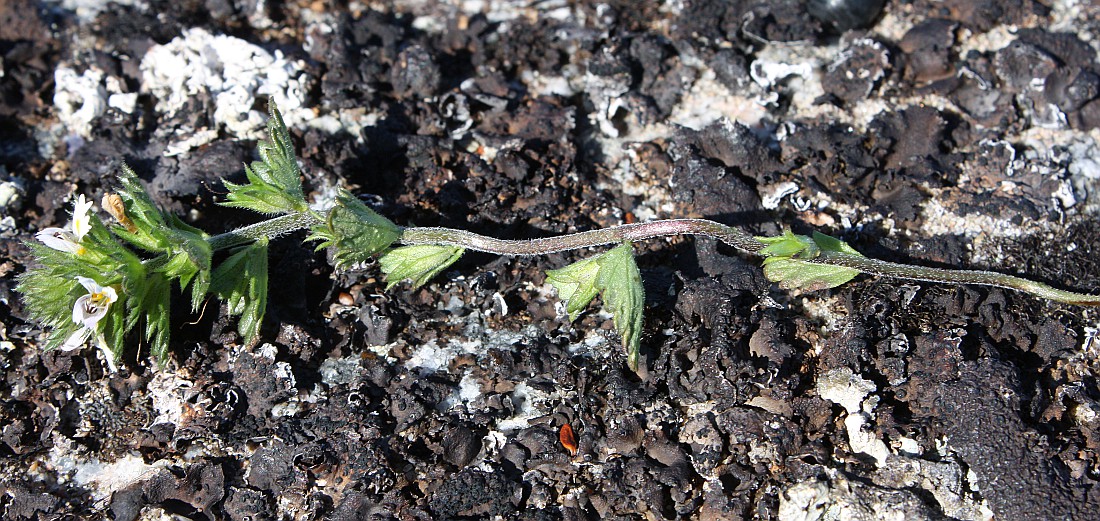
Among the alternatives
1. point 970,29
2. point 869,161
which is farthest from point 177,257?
point 970,29

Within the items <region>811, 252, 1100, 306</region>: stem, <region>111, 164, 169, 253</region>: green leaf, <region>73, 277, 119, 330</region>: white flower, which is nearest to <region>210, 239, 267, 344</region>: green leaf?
<region>111, 164, 169, 253</region>: green leaf

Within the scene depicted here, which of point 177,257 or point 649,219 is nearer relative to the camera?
point 177,257

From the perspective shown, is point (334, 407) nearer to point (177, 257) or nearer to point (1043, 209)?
point (177, 257)

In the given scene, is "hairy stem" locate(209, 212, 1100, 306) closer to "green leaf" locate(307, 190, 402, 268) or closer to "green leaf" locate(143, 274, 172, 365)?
"green leaf" locate(307, 190, 402, 268)

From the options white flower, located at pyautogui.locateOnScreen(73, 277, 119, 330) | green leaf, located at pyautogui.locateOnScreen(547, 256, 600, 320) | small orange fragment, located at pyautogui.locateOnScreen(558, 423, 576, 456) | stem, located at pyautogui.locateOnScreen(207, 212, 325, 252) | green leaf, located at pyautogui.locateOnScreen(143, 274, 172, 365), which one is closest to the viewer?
white flower, located at pyautogui.locateOnScreen(73, 277, 119, 330)

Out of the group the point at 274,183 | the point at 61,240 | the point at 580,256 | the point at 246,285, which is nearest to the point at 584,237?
the point at 580,256

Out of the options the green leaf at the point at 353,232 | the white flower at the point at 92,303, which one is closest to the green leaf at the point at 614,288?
the green leaf at the point at 353,232

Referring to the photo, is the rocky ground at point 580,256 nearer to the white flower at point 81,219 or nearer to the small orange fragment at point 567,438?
the small orange fragment at point 567,438
